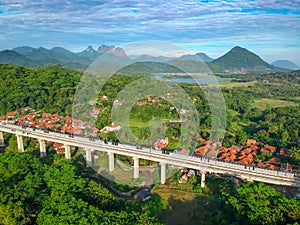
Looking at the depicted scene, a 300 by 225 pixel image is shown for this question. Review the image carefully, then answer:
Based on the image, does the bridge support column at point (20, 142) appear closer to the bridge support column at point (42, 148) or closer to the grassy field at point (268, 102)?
the bridge support column at point (42, 148)

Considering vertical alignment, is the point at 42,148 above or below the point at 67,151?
below

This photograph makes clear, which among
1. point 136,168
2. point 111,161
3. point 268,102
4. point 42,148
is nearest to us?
point 136,168

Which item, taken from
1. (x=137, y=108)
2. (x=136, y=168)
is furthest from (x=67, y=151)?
(x=137, y=108)

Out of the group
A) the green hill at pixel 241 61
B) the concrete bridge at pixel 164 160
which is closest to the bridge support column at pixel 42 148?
the concrete bridge at pixel 164 160

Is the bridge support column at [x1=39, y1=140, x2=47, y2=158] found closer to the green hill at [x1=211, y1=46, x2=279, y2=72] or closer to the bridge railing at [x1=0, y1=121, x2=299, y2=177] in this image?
the bridge railing at [x1=0, y1=121, x2=299, y2=177]

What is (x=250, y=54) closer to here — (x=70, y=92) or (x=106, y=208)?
(x=70, y=92)

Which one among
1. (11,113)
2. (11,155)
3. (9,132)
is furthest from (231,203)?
(11,113)

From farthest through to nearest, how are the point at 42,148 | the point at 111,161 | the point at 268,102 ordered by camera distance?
the point at 268,102 < the point at 42,148 < the point at 111,161

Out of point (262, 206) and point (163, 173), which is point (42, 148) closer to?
point (163, 173)
